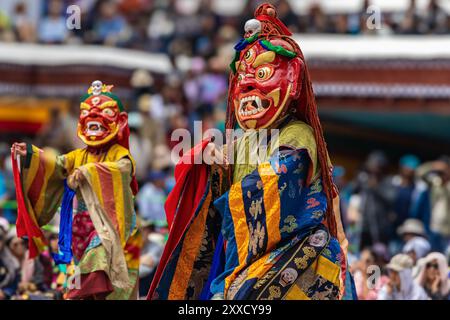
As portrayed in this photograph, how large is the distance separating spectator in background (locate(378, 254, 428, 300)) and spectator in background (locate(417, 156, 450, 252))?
4.15 m

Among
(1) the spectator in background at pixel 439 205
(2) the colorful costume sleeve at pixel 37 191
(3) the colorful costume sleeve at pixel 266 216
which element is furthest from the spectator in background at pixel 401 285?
(1) the spectator in background at pixel 439 205

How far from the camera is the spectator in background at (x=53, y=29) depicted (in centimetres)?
2497

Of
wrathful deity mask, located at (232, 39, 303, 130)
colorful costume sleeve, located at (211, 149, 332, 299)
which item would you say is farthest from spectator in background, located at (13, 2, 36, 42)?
colorful costume sleeve, located at (211, 149, 332, 299)

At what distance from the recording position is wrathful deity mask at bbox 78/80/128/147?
13.8m

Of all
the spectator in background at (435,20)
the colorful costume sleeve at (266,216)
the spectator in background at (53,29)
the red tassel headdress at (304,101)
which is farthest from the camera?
the spectator in background at (53,29)

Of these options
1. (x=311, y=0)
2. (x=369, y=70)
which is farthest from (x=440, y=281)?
(x=311, y=0)

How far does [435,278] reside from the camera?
1528cm

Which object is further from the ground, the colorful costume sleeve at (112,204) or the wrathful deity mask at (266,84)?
the wrathful deity mask at (266,84)

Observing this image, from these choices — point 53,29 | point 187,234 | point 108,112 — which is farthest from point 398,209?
point 187,234

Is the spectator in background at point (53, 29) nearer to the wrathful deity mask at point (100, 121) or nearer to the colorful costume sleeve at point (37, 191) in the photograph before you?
the wrathful deity mask at point (100, 121)

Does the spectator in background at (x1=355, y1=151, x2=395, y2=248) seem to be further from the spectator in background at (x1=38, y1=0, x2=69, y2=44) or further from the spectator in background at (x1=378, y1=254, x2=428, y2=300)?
the spectator in background at (x1=38, y1=0, x2=69, y2=44)

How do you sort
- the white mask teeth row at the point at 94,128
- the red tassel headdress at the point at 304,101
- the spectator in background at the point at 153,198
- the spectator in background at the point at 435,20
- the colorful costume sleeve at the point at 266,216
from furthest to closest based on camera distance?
the spectator in background at the point at 435,20, the spectator in background at the point at 153,198, the white mask teeth row at the point at 94,128, the red tassel headdress at the point at 304,101, the colorful costume sleeve at the point at 266,216

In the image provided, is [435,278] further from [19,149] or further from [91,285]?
[19,149]

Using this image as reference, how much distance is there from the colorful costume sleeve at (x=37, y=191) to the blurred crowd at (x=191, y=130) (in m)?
0.59
